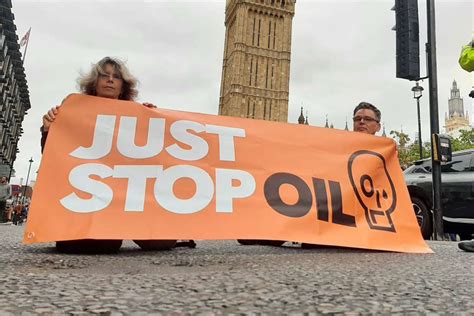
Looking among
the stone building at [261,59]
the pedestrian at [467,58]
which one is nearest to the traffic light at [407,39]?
the pedestrian at [467,58]

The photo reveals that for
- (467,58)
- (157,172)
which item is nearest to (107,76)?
(157,172)

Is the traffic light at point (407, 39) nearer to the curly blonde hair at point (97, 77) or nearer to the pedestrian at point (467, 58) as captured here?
the pedestrian at point (467, 58)

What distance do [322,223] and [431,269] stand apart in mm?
1000

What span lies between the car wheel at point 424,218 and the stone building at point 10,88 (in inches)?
1211

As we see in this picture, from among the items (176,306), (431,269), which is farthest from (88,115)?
(431,269)

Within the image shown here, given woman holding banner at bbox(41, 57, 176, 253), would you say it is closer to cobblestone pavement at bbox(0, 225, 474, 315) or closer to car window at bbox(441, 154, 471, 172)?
cobblestone pavement at bbox(0, 225, 474, 315)

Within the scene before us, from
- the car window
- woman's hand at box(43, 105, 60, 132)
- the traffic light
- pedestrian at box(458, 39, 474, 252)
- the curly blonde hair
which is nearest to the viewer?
woman's hand at box(43, 105, 60, 132)

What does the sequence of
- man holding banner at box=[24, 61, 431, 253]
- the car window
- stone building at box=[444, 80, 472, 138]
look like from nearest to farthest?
man holding banner at box=[24, 61, 431, 253], the car window, stone building at box=[444, 80, 472, 138]

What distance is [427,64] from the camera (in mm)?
8391

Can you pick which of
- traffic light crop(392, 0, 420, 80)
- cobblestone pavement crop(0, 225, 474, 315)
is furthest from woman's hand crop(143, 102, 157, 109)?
traffic light crop(392, 0, 420, 80)

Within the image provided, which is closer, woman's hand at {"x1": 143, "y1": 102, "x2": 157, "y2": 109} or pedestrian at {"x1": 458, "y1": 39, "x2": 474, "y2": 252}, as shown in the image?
woman's hand at {"x1": 143, "y1": 102, "x2": 157, "y2": 109}

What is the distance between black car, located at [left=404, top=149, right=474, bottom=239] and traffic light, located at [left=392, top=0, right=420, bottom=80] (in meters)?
1.71

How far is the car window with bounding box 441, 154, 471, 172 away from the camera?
608cm

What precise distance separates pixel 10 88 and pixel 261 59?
37831 mm
